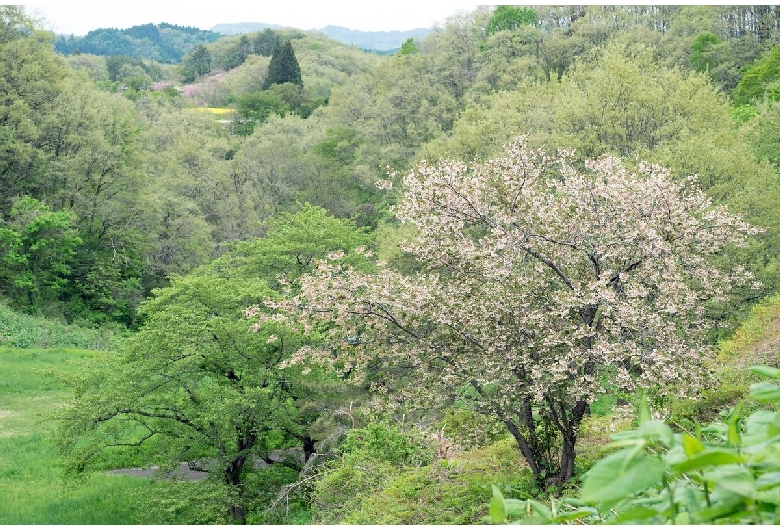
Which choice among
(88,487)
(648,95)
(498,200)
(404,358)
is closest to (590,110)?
(648,95)

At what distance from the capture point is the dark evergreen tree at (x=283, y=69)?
229ft

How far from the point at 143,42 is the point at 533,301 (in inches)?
5316

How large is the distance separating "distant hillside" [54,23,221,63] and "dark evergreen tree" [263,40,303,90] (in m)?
49.5

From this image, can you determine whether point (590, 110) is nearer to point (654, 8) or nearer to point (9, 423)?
point (9, 423)

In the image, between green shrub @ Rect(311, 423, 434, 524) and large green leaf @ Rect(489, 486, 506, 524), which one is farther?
green shrub @ Rect(311, 423, 434, 524)

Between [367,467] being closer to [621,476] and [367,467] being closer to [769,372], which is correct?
[769,372]

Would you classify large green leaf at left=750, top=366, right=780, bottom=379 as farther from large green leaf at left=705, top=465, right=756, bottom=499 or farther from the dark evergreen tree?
the dark evergreen tree

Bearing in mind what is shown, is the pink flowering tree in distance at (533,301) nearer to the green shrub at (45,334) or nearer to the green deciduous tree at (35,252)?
the green shrub at (45,334)

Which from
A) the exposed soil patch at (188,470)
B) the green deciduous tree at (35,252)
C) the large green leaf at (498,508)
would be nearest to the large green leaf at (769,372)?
the large green leaf at (498,508)

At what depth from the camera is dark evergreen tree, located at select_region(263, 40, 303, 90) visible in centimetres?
6981

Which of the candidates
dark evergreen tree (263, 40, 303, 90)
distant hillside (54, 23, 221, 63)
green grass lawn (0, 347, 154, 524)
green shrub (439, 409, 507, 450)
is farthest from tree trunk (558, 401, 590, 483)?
distant hillside (54, 23, 221, 63)

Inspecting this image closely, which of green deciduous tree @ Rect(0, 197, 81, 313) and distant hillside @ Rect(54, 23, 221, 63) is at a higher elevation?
distant hillside @ Rect(54, 23, 221, 63)

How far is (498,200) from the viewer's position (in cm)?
930

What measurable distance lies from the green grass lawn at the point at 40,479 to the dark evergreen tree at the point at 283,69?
49.2m
